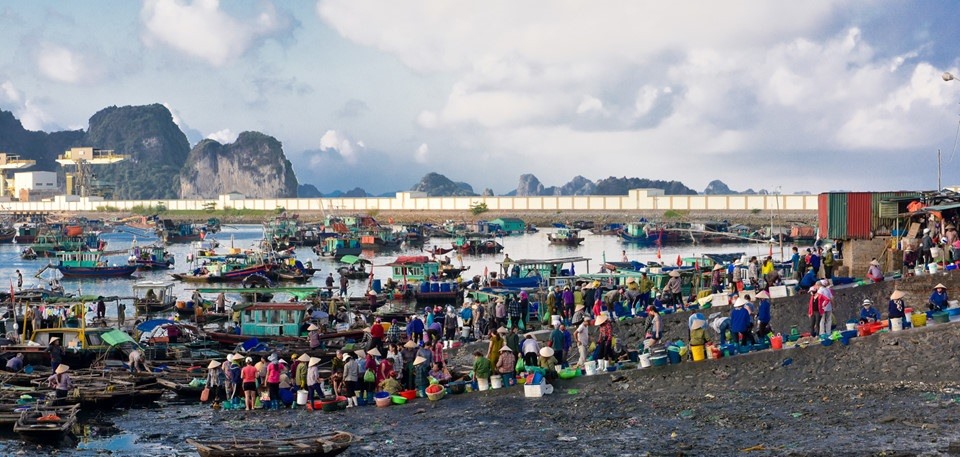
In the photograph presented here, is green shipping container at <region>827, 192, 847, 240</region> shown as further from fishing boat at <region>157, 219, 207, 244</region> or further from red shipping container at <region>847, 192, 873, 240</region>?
fishing boat at <region>157, 219, 207, 244</region>

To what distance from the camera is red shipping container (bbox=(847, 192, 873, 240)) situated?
35.3 meters

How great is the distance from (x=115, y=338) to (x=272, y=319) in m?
6.04

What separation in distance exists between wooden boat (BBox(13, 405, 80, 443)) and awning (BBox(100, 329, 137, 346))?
754 cm

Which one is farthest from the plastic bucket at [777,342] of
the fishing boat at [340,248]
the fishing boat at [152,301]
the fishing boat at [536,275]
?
the fishing boat at [340,248]

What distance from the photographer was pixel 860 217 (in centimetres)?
3538

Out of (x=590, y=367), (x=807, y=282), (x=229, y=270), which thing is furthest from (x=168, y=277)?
(x=590, y=367)

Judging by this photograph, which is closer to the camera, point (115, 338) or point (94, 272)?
point (115, 338)

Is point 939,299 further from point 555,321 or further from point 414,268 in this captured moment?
point 414,268

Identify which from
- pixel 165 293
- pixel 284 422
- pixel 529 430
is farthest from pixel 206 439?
pixel 165 293

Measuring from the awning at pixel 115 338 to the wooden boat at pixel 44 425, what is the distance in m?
7.54

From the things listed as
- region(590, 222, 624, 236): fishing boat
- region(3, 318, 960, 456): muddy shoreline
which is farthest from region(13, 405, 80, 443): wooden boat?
region(590, 222, 624, 236): fishing boat

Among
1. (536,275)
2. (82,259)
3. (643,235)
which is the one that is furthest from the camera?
(643,235)

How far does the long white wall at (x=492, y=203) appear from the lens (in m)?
139

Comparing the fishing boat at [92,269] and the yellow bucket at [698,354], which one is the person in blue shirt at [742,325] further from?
the fishing boat at [92,269]
